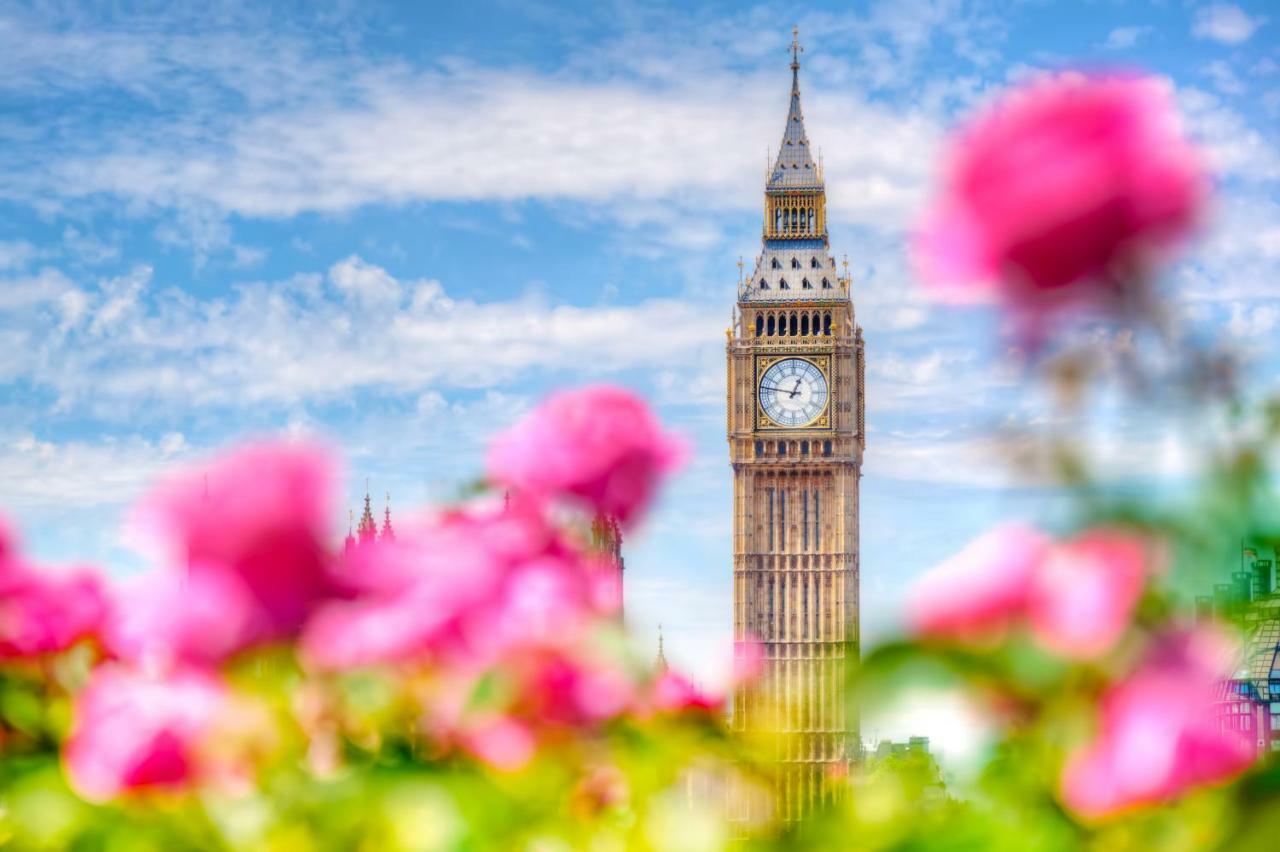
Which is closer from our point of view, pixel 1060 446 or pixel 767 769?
pixel 1060 446

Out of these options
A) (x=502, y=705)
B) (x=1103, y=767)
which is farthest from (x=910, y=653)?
(x=502, y=705)

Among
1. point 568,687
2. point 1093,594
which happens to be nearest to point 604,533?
point 568,687

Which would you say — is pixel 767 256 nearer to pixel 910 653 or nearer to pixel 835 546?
pixel 835 546

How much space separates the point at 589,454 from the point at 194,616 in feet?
2.73

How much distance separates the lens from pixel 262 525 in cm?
283

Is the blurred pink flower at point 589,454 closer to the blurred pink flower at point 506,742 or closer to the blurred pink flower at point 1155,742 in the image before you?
the blurred pink flower at point 506,742

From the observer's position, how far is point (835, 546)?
177 ft

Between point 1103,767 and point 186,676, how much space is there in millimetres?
1517

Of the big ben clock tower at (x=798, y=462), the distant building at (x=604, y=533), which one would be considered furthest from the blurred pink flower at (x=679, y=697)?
the big ben clock tower at (x=798, y=462)

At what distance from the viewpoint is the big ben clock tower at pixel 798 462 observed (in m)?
52.7

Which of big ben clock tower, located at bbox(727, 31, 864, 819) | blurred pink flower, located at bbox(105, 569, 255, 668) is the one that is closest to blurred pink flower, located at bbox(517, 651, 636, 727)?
blurred pink flower, located at bbox(105, 569, 255, 668)

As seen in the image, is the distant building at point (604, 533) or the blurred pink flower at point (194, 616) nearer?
the blurred pink flower at point (194, 616)

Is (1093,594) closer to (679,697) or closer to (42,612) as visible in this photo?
(679,697)

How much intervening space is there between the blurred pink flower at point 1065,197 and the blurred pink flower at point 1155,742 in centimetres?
54
